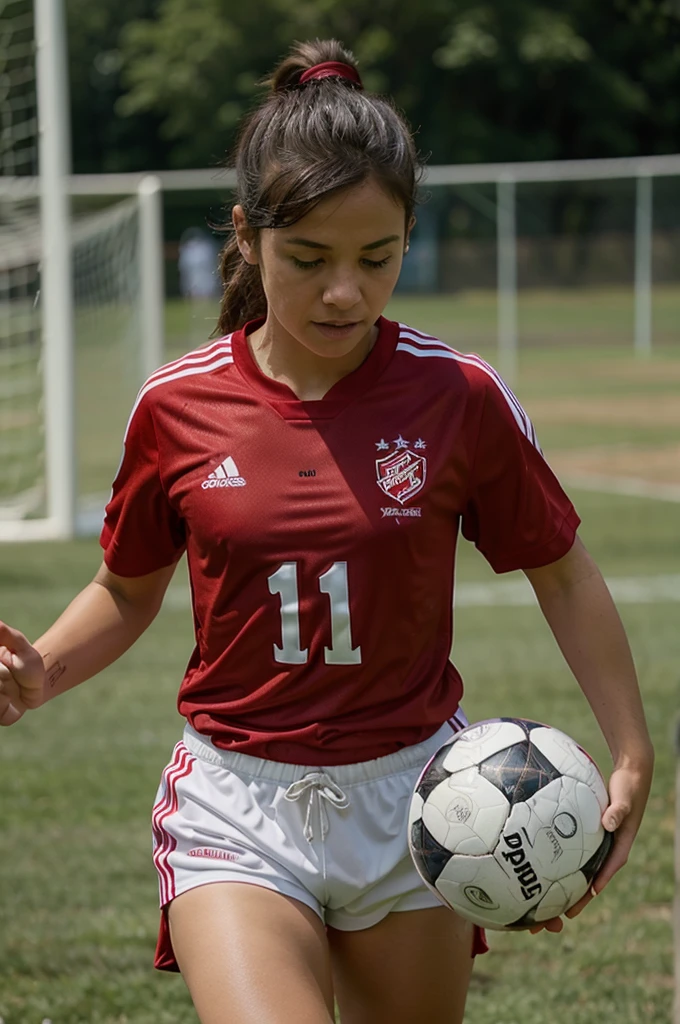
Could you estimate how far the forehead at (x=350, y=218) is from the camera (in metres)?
2.61

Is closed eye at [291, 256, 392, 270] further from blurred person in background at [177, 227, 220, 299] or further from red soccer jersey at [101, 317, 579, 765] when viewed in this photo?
blurred person in background at [177, 227, 220, 299]

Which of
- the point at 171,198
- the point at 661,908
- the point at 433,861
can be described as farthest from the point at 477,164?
the point at 433,861

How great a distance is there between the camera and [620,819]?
8.81ft

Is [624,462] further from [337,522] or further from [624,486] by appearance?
[337,522]

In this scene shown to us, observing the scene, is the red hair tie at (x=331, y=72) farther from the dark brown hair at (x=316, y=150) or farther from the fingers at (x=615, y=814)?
the fingers at (x=615, y=814)

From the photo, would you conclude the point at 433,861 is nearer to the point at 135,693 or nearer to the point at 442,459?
the point at 442,459

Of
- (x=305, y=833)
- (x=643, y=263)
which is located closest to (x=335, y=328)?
(x=305, y=833)

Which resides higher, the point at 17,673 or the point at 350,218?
the point at 350,218

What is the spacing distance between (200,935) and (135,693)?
5577mm

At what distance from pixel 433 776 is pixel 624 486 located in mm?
13452

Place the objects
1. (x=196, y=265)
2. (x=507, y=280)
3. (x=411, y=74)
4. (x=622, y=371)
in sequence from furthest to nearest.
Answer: (x=411, y=74) → (x=196, y=265) → (x=507, y=280) → (x=622, y=371)

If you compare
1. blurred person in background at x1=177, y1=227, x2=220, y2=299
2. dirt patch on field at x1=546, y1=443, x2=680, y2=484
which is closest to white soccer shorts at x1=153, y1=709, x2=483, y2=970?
dirt patch on field at x1=546, y1=443, x2=680, y2=484

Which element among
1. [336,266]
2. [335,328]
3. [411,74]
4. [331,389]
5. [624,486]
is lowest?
[624,486]

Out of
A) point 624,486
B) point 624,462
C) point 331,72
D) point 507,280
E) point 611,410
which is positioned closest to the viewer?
point 331,72
